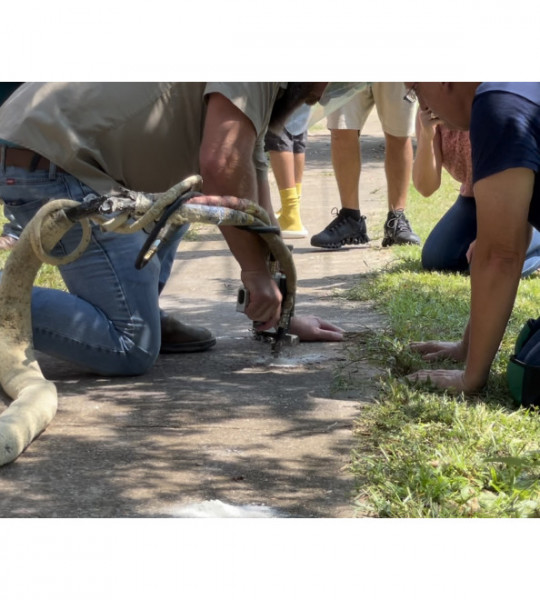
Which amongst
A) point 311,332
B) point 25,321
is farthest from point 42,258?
point 311,332

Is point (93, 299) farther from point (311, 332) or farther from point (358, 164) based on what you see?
point (358, 164)

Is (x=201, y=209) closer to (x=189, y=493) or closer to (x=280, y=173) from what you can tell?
(x=189, y=493)

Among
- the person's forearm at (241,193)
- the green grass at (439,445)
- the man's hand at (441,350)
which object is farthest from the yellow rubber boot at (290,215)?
the person's forearm at (241,193)

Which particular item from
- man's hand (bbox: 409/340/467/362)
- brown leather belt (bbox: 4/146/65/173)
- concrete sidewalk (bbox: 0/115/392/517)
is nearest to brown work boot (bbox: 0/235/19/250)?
concrete sidewalk (bbox: 0/115/392/517)

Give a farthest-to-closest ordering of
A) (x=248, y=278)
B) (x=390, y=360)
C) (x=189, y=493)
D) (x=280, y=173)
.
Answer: (x=280, y=173) < (x=390, y=360) < (x=248, y=278) < (x=189, y=493)

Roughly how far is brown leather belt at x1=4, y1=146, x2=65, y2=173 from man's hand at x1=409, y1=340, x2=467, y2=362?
158cm

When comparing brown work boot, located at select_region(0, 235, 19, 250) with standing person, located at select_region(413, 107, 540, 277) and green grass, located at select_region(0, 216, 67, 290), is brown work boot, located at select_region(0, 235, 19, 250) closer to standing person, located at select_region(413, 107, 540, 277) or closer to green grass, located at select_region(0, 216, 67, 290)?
green grass, located at select_region(0, 216, 67, 290)

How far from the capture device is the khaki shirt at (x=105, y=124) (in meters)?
3.75

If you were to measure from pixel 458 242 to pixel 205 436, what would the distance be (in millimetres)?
2873

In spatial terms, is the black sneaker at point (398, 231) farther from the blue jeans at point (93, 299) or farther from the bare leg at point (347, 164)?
the blue jeans at point (93, 299)

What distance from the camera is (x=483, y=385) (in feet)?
11.4

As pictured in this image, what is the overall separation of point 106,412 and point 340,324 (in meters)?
1.63

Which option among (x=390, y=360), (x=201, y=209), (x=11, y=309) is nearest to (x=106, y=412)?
(x=11, y=309)

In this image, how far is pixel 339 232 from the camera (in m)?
6.95
